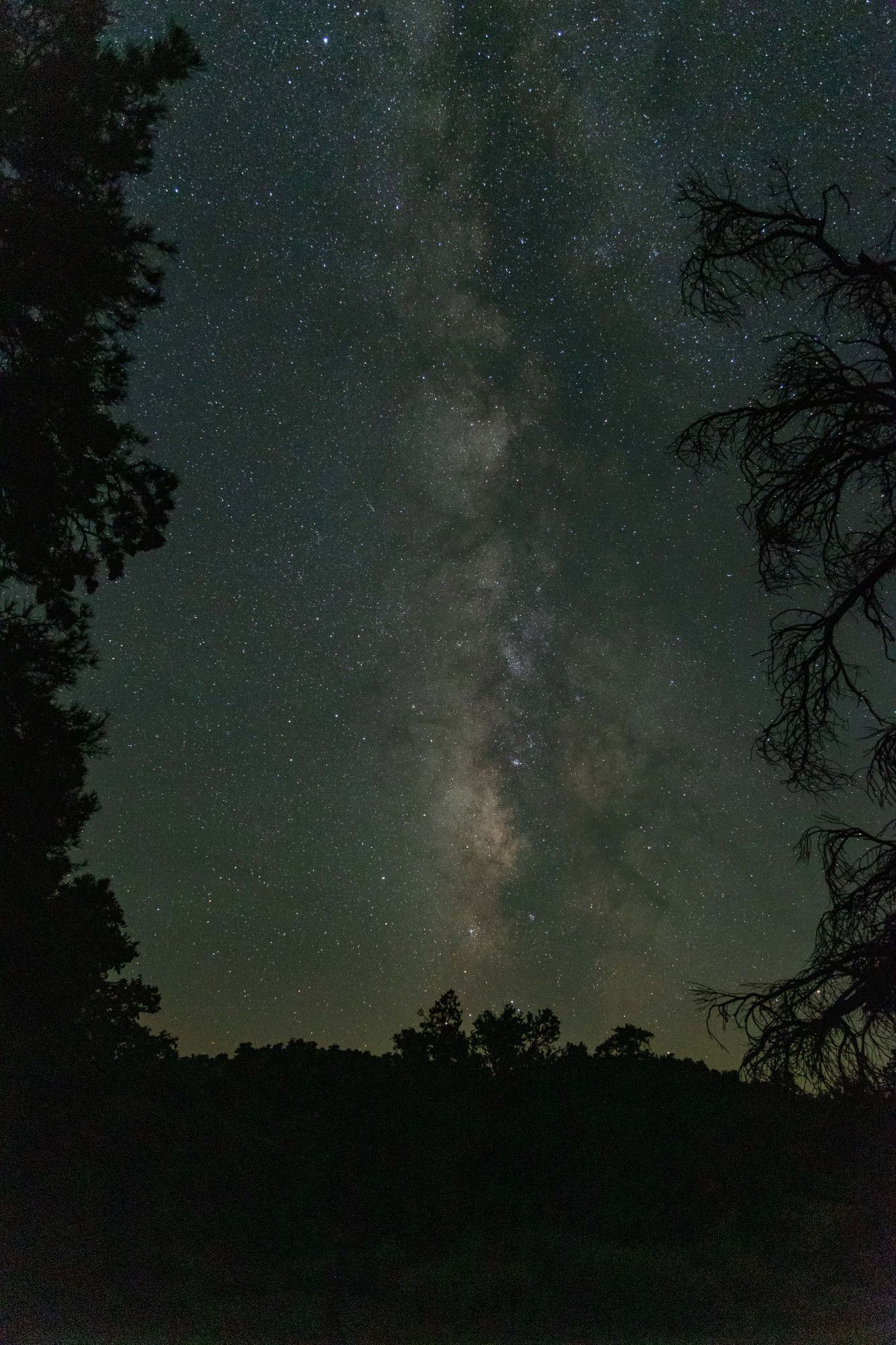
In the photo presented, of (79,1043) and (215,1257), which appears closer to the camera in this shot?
(215,1257)

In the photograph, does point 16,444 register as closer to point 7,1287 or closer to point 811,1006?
point 7,1287

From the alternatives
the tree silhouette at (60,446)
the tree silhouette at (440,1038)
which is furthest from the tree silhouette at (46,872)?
the tree silhouette at (440,1038)

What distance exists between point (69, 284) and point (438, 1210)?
417 inches

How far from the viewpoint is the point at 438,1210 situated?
38.5 feet

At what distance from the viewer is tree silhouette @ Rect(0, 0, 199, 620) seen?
11062 millimetres

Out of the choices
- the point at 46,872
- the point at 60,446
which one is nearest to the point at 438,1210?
the point at 46,872

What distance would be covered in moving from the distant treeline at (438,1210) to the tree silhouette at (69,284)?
586cm

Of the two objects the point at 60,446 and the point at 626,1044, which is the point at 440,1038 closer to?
the point at 626,1044

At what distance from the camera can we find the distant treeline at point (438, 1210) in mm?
8703

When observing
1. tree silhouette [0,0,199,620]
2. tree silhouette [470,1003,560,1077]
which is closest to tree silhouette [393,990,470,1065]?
tree silhouette [470,1003,560,1077]

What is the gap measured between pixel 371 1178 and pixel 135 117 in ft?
40.1

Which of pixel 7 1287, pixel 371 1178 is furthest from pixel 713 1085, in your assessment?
pixel 7 1287

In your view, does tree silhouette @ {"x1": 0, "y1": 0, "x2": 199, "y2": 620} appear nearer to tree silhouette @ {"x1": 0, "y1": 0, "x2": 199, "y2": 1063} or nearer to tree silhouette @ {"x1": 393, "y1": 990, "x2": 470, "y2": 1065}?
tree silhouette @ {"x1": 0, "y1": 0, "x2": 199, "y2": 1063}

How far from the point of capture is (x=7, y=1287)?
8867mm
